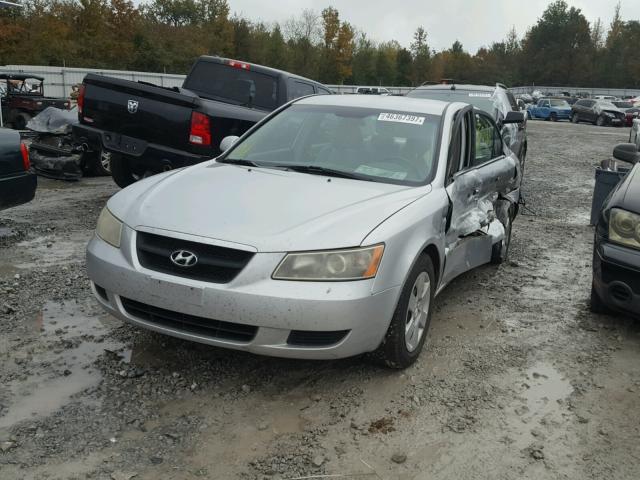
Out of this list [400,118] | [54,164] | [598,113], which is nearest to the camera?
[400,118]

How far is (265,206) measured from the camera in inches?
144

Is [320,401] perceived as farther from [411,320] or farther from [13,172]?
[13,172]

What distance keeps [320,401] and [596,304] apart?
2.58 m

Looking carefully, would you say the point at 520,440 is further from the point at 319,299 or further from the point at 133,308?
the point at 133,308

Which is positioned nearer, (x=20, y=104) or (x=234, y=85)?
(x=234, y=85)

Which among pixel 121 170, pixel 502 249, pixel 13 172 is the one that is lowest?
pixel 502 249

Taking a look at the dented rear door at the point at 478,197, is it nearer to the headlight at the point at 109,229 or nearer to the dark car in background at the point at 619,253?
the dark car in background at the point at 619,253

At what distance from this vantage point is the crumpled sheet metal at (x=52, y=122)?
9797mm

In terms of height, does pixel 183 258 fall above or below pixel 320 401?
above

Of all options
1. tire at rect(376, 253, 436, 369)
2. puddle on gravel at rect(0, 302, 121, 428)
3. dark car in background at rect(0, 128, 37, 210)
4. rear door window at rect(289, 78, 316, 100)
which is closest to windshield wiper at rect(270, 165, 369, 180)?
tire at rect(376, 253, 436, 369)

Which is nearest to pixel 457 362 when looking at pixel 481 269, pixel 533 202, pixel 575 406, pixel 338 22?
pixel 575 406

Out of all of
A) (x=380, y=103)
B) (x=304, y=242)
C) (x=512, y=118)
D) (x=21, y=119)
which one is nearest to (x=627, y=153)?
(x=512, y=118)

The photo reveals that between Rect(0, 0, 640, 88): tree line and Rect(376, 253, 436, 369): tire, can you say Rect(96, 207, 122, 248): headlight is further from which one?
Rect(0, 0, 640, 88): tree line

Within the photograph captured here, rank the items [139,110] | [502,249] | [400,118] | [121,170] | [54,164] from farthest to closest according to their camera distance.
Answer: [54,164]
[121,170]
[139,110]
[502,249]
[400,118]
